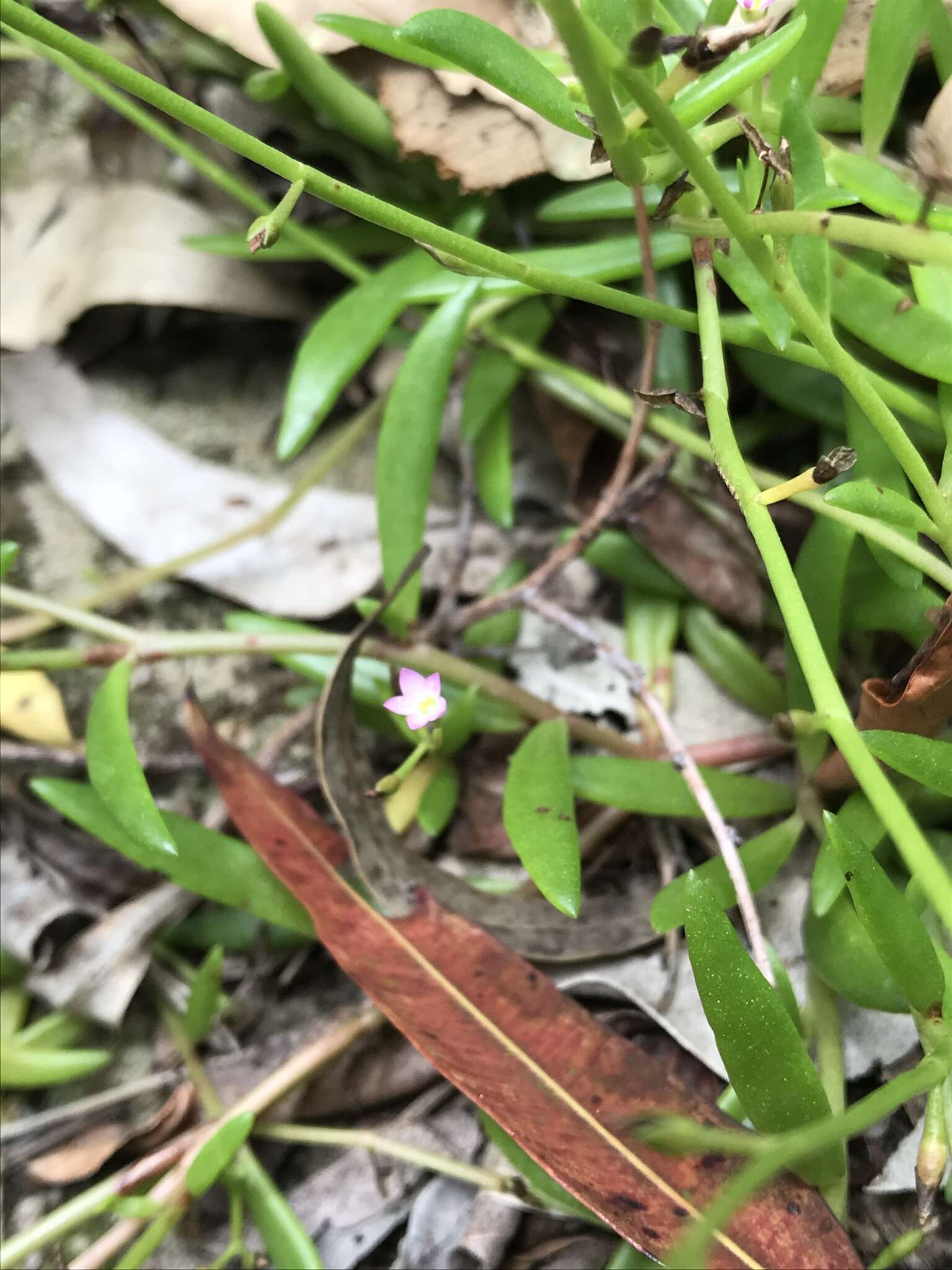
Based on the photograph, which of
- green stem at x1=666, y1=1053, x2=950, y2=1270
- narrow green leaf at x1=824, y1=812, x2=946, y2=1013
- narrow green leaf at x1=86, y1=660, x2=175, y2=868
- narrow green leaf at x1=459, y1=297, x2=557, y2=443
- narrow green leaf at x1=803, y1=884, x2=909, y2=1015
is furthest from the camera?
narrow green leaf at x1=459, y1=297, x2=557, y2=443

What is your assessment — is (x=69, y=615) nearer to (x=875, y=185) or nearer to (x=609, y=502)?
(x=609, y=502)

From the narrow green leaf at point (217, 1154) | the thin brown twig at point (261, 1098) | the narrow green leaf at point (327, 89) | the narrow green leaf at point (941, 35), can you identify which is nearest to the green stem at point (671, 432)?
the narrow green leaf at point (327, 89)

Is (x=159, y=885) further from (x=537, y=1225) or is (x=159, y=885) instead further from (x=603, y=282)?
(x=603, y=282)

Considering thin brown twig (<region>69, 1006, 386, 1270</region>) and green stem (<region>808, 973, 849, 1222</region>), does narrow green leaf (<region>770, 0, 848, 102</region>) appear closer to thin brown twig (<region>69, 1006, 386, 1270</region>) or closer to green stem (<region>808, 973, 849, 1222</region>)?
green stem (<region>808, 973, 849, 1222</region>)

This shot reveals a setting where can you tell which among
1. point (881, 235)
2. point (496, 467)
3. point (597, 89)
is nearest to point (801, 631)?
point (881, 235)

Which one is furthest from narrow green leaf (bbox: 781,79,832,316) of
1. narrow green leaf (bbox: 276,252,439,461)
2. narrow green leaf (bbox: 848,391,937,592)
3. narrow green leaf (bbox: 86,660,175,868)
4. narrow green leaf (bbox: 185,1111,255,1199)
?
narrow green leaf (bbox: 185,1111,255,1199)

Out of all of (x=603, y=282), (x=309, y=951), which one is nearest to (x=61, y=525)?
(x=309, y=951)
